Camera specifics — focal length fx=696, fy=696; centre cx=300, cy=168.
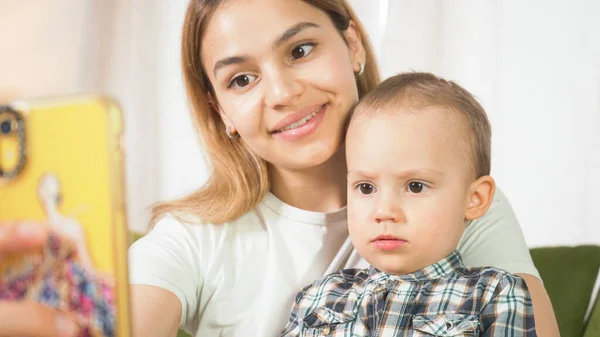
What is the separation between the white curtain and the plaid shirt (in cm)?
128

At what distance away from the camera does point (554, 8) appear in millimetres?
2158

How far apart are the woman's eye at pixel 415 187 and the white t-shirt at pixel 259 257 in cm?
24

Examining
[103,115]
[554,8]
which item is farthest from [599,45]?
[103,115]

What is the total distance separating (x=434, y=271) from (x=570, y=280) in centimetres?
68

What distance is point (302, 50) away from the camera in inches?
48.0

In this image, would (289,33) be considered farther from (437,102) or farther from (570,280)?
(570,280)

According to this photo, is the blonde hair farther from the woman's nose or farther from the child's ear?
the child's ear

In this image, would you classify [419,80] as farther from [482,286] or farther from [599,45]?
[599,45]

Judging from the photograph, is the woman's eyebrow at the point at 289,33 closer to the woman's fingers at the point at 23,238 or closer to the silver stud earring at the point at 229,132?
the silver stud earring at the point at 229,132

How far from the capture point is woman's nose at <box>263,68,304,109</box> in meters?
1.16

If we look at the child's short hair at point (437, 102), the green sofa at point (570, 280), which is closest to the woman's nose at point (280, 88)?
the child's short hair at point (437, 102)

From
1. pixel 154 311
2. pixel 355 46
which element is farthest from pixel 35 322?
pixel 355 46

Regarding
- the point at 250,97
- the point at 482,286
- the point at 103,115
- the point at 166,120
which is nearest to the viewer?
the point at 103,115

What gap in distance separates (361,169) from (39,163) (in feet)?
1.81
